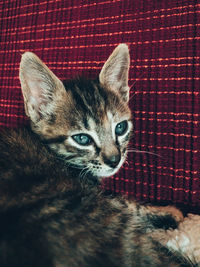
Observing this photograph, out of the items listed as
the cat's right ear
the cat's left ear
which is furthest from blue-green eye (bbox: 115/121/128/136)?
the cat's right ear

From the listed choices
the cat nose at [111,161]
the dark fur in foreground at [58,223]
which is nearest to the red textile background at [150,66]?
the cat nose at [111,161]

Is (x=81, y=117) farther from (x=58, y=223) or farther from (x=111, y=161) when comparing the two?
(x=58, y=223)

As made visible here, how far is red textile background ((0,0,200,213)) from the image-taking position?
1.08m

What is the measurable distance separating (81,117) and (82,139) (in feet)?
0.29

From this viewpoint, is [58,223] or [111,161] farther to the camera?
[111,161]

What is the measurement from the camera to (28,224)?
70 centimetres

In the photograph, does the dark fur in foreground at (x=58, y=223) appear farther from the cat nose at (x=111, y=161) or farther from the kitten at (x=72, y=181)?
the cat nose at (x=111, y=161)

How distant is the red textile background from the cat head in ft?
0.28

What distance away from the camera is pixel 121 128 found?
1.19 metres

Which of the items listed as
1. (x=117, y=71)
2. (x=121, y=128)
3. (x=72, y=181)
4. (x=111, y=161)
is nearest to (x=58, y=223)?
(x=72, y=181)

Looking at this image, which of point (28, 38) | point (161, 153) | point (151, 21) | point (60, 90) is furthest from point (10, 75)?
point (161, 153)

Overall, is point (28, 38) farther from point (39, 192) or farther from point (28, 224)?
point (28, 224)

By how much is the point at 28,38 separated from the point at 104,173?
866mm

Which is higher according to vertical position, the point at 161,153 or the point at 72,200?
the point at 161,153
